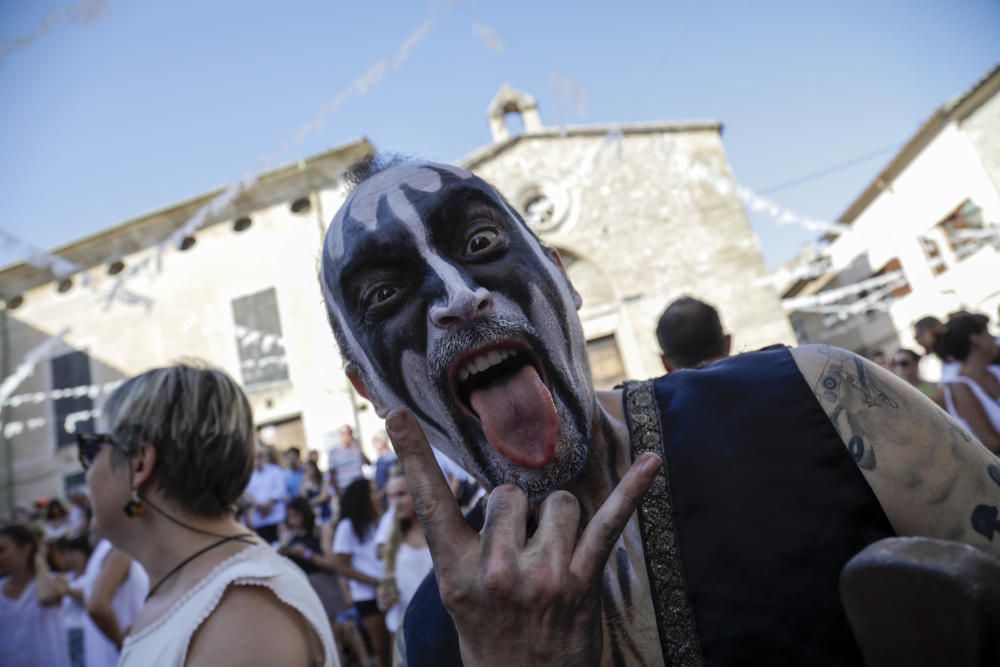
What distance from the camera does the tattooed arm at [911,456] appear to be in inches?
42.0

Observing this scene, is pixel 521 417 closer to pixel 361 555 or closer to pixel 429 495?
pixel 429 495

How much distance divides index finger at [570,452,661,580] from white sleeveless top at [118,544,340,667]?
4.80ft

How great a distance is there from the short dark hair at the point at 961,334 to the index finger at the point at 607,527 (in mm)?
4080

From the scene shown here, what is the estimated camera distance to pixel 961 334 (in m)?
3.88

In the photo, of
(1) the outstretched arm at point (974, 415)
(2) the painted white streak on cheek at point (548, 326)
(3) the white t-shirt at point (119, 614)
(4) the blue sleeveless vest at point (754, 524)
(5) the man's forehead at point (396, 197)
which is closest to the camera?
(4) the blue sleeveless vest at point (754, 524)

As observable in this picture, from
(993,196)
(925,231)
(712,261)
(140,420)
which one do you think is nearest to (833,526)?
(140,420)

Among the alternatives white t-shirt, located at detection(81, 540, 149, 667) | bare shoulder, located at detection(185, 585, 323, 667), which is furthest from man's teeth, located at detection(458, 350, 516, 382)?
white t-shirt, located at detection(81, 540, 149, 667)

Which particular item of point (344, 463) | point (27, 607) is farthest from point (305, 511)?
point (27, 607)

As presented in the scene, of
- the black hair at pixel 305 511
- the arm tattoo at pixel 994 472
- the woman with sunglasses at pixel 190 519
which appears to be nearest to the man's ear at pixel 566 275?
the arm tattoo at pixel 994 472

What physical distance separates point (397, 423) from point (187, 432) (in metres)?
1.59

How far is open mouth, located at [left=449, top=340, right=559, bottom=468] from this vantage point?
127 centimetres

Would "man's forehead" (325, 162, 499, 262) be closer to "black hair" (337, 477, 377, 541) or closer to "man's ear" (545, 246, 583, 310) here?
"man's ear" (545, 246, 583, 310)

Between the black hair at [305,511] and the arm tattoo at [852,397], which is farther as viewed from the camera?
the black hair at [305,511]

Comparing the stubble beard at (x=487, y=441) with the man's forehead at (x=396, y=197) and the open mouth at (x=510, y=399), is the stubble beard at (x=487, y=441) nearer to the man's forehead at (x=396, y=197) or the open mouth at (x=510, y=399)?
the open mouth at (x=510, y=399)
